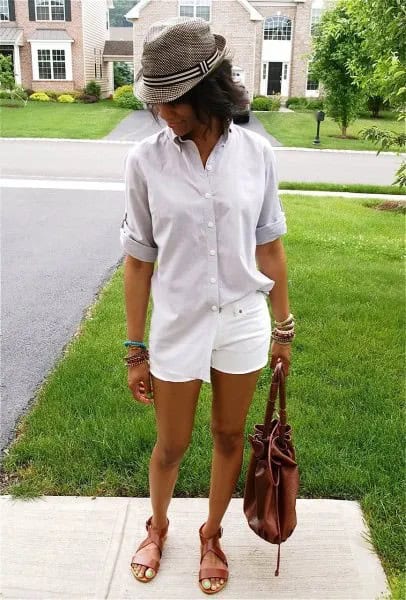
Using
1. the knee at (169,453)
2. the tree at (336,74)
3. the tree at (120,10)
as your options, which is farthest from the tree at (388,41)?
the tree at (120,10)

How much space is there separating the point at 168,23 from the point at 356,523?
2.09m

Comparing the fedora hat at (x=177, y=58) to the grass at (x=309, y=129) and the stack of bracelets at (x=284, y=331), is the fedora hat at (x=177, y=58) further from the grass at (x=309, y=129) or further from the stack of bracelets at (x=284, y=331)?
the grass at (x=309, y=129)

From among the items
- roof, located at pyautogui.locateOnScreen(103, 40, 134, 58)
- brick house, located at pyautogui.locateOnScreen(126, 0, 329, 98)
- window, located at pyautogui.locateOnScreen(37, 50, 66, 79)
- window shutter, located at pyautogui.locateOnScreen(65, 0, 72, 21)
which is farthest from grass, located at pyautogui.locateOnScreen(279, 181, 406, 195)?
roof, located at pyautogui.locateOnScreen(103, 40, 134, 58)

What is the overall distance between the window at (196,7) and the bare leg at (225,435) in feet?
98.2

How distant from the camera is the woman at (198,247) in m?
1.78

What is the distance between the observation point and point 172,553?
239 cm

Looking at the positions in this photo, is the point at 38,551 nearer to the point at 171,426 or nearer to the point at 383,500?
the point at 171,426

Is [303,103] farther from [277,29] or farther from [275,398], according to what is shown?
[275,398]

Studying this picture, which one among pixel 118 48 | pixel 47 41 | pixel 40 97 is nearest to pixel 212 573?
pixel 40 97

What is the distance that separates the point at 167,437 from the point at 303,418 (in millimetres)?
1376

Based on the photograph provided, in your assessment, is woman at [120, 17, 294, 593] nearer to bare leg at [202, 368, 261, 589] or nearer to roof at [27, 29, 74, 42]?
bare leg at [202, 368, 261, 589]

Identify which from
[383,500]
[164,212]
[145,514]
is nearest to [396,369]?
[383,500]

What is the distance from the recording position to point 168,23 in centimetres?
179

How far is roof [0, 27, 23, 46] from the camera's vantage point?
31.3 metres
